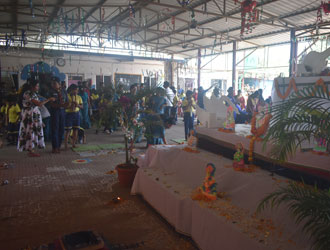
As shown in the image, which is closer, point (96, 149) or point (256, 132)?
point (256, 132)

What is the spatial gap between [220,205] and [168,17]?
932cm

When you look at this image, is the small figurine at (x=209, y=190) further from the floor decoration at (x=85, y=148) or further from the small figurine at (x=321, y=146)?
the floor decoration at (x=85, y=148)

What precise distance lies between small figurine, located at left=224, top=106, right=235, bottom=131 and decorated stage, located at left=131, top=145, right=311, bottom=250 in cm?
40

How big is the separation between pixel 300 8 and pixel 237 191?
296 inches

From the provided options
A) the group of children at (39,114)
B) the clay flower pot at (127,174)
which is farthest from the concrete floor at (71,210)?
the group of children at (39,114)

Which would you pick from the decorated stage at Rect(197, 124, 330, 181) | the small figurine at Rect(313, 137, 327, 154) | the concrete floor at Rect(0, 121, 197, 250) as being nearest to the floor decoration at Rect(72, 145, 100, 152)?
the concrete floor at Rect(0, 121, 197, 250)

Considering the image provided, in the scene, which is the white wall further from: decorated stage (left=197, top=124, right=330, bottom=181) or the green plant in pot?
decorated stage (left=197, top=124, right=330, bottom=181)

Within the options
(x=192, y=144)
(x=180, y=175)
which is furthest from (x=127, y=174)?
(x=192, y=144)

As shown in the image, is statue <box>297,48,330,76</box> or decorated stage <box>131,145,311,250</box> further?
statue <box>297,48,330,76</box>

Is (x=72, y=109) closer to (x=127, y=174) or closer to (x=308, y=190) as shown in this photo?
(x=127, y=174)

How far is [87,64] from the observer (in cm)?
1497

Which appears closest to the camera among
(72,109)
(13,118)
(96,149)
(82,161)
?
(82,161)

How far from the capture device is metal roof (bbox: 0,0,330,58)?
324 inches

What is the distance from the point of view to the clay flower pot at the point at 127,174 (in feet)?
12.8
